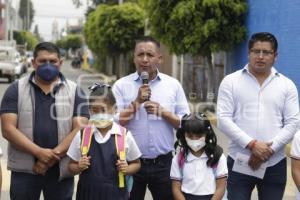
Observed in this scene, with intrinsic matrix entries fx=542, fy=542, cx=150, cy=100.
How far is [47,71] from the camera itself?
401cm

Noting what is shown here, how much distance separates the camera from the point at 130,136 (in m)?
3.94

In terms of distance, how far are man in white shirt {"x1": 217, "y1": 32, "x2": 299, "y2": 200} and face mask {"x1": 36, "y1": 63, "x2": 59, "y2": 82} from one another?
4.41ft

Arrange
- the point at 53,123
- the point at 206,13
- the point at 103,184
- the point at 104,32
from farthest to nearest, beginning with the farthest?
the point at 104,32, the point at 206,13, the point at 53,123, the point at 103,184

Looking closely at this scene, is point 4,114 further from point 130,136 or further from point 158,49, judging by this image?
point 158,49

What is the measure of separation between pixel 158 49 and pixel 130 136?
0.76 meters

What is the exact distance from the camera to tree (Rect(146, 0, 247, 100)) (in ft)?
42.7

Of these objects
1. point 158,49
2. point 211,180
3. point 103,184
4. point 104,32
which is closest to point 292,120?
point 211,180

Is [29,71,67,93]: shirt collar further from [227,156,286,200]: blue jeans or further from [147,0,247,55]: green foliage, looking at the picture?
[147,0,247,55]: green foliage

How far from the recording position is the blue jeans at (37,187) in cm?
406

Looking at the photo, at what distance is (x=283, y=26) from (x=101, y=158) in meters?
8.05

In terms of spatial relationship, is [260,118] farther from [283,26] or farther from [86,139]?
[283,26]

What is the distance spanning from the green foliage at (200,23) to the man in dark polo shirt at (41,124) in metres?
9.08

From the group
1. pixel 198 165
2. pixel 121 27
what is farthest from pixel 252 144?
pixel 121 27

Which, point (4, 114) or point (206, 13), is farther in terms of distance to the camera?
point (206, 13)
